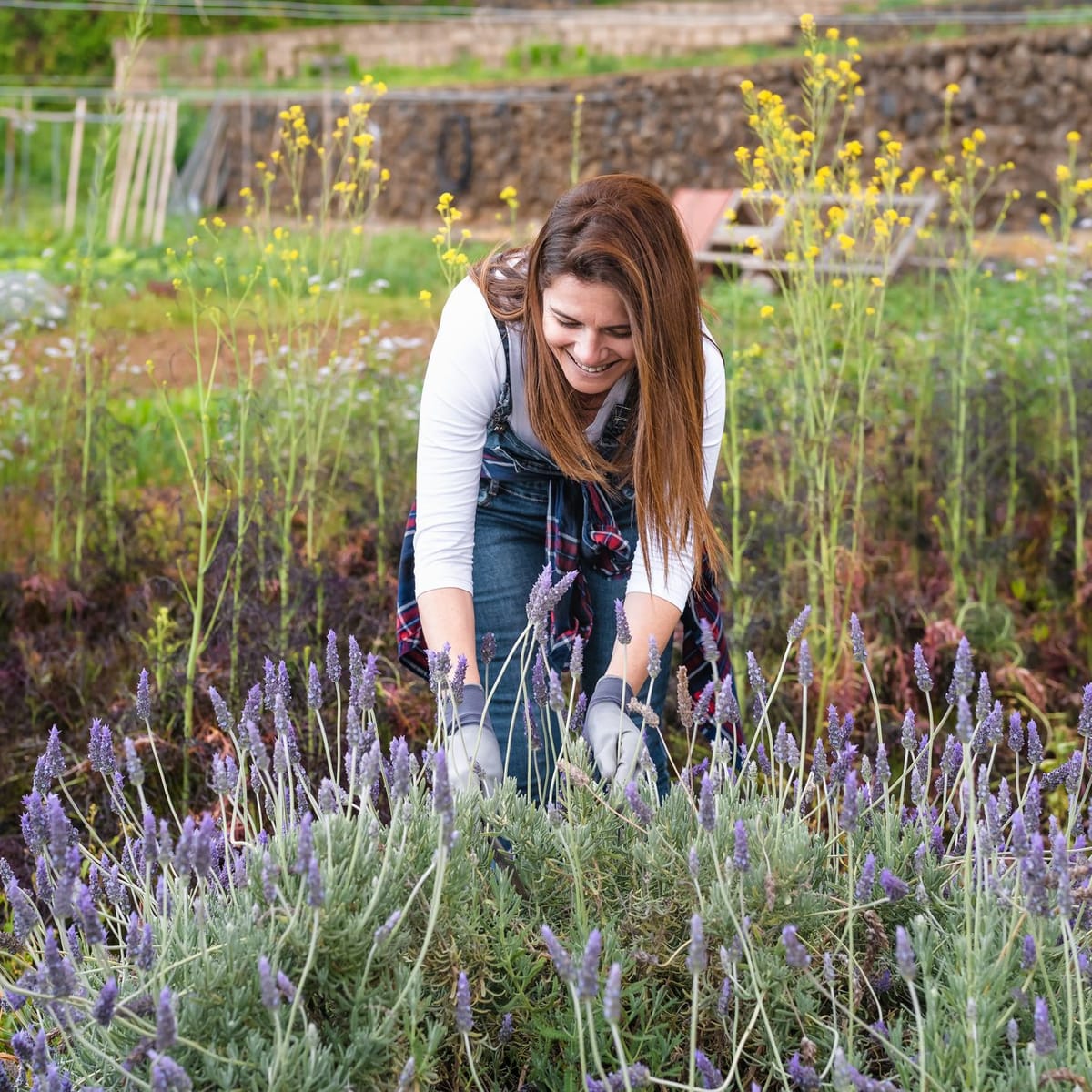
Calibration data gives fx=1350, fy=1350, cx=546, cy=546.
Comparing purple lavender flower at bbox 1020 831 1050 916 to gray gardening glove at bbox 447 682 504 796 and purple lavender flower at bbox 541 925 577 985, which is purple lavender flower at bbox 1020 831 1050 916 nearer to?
purple lavender flower at bbox 541 925 577 985

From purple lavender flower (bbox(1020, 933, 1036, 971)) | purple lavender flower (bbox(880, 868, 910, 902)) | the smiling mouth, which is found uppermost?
the smiling mouth

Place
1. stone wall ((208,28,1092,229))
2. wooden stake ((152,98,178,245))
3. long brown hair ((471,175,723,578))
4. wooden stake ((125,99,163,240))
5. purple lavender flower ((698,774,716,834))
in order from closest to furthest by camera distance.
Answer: purple lavender flower ((698,774,716,834)) < long brown hair ((471,175,723,578)) < stone wall ((208,28,1092,229)) < wooden stake ((125,99,163,240)) < wooden stake ((152,98,178,245))

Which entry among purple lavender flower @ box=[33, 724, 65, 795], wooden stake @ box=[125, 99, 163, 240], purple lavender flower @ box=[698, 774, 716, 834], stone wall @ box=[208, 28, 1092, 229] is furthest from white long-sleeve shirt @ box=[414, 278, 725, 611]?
wooden stake @ box=[125, 99, 163, 240]

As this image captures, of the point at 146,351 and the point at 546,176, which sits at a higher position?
the point at 546,176

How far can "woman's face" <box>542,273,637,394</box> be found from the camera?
2180mm

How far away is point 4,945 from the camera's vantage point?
1.68 meters

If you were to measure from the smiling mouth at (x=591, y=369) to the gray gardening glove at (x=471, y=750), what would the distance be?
56 cm

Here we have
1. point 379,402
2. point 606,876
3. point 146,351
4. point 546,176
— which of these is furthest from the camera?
point 546,176

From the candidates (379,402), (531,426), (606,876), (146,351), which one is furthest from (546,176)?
(606,876)

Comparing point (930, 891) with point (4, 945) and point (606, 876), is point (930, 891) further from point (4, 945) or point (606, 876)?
point (4, 945)

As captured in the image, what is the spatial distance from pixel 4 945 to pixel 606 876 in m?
0.77

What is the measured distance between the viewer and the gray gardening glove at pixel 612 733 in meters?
1.88

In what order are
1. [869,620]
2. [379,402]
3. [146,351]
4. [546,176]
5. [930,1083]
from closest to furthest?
[930,1083] → [869,620] → [379,402] → [146,351] → [546,176]

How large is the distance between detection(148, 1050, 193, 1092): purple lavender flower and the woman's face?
1298 millimetres
